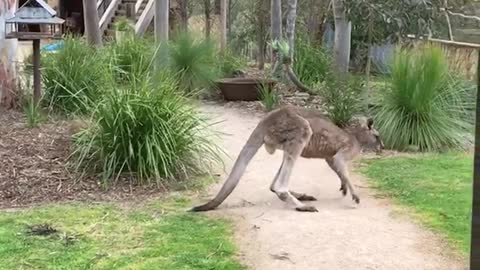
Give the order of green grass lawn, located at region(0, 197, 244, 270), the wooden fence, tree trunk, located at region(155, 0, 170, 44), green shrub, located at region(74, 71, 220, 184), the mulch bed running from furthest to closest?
tree trunk, located at region(155, 0, 170, 44) < the wooden fence < green shrub, located at region(74, 71, 220, 184) < the mulch bed < green grass lawn, located at region(0, 197, 244, 270)

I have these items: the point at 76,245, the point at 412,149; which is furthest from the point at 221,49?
the point at 76,245

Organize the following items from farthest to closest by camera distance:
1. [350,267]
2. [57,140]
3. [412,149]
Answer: [412,149], [57,140], [350,267]

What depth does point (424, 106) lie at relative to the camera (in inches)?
364

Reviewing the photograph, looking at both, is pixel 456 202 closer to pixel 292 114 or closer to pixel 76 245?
pixel 292 114

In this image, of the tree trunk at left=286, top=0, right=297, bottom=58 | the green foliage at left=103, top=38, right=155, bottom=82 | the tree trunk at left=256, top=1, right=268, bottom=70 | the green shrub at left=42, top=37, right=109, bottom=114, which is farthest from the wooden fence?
the tree trunk at left=256, top=1, right=268, bottom=70

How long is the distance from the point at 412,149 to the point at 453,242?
405 centimetres

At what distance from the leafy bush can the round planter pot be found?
11.8 ft

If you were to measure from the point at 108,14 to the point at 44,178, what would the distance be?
593 inches

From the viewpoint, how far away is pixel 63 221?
5734 mm

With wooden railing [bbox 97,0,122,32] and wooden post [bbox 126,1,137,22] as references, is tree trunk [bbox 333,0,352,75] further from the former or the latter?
wooden post [bbox 126,1,137,22]

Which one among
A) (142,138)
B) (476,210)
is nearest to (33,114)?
(142,138)

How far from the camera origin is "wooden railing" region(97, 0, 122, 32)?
68.3 feet

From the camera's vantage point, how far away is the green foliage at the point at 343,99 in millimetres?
9789

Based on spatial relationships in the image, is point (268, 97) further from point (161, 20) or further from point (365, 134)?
point (365, 134)
